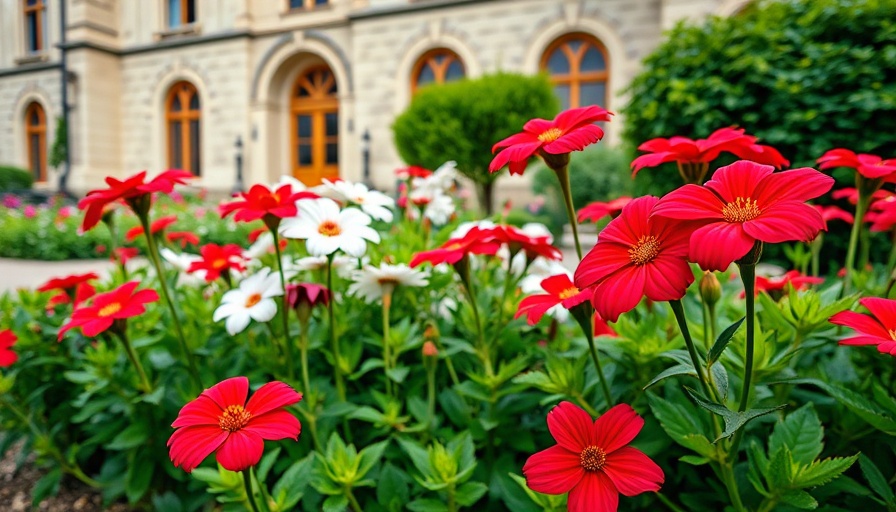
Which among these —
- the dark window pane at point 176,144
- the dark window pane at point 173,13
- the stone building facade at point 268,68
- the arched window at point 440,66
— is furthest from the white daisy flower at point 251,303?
the dark window pane at point 173,13

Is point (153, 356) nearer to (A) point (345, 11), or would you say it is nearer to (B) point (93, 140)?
(A) point (345, 11)

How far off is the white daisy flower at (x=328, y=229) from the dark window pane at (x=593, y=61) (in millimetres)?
9636

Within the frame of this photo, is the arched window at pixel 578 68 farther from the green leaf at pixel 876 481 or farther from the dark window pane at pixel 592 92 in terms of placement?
the green leaf at pixel 876 481

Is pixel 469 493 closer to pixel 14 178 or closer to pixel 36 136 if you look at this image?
pixel 14 178

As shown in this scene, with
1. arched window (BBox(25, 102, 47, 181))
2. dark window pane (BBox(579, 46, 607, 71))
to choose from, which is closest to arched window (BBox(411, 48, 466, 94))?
dark window pane (BBox(579, 46, 607, 71))

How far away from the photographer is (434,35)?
10.1 m

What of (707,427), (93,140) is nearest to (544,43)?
(707,427)

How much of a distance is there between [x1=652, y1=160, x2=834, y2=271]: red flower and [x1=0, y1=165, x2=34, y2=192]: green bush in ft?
53.7

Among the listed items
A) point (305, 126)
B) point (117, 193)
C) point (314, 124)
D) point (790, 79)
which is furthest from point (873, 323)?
point (305, 126)

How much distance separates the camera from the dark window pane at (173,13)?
13062mm

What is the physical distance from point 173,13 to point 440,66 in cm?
728

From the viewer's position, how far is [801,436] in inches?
30.0

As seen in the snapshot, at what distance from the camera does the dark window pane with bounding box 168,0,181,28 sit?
1306cm

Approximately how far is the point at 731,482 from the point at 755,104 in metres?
2.74
